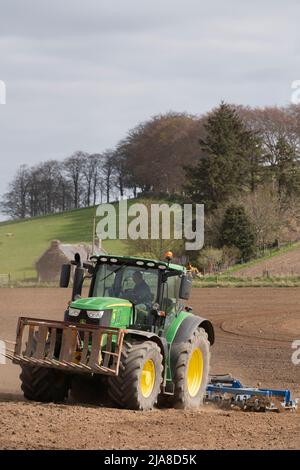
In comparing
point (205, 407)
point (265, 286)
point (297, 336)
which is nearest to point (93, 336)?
point (205, 407)

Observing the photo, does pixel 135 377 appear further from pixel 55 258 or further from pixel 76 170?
pixel 76 170

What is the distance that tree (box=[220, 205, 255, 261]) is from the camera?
48.5 m

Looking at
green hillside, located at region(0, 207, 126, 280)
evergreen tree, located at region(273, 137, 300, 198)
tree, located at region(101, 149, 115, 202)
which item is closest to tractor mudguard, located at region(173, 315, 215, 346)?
green hillside, located at region(0, 207, 126, 280)

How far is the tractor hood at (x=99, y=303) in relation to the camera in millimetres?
12312

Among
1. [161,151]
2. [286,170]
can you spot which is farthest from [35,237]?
[286,170]

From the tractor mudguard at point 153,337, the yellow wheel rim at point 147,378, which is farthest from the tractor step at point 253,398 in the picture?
the yellow wheel rim at point 147,378

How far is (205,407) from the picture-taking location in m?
13.7

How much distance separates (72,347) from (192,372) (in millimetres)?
2417

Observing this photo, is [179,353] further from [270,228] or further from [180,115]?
[180,115]

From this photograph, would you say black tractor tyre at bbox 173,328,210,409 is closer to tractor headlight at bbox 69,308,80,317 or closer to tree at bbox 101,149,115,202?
tractor headlight at bbox 69,308,80,317

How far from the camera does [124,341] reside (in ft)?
39.9

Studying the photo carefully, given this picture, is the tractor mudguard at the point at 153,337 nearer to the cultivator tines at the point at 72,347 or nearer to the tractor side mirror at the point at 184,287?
the cultivator tines at the point at 72,347

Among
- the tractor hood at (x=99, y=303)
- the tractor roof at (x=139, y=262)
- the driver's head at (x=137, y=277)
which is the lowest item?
the tractor hood at (x=99, y=303)

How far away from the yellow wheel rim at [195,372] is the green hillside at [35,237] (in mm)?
41662
